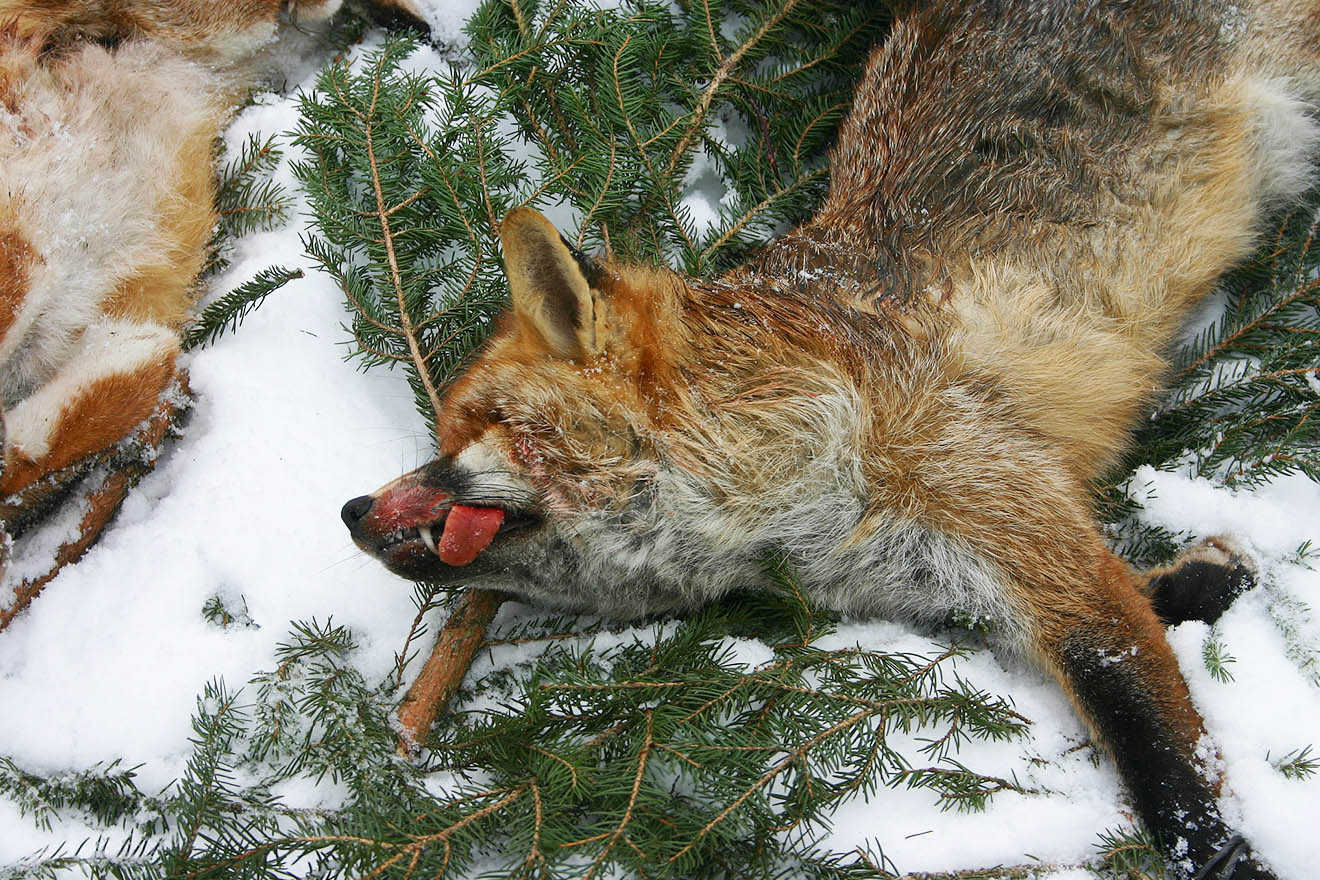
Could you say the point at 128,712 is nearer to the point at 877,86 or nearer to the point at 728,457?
the point at 728,457

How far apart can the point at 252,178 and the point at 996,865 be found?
11.3ft

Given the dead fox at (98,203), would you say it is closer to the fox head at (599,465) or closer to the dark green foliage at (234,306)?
the dark green foliage at (234,306)

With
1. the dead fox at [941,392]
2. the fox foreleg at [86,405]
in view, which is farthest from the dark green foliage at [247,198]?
the dead fox at [941,392]

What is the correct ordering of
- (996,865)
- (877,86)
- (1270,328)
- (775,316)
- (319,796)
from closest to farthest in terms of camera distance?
(996,865)
(319,796)
(775,316)
(1270,328)
(877,86)

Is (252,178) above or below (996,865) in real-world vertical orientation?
above

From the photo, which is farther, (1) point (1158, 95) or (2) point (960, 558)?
(1) point (1158, 95)

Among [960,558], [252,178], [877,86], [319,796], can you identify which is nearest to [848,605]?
[960,558]

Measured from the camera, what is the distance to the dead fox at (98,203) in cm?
284

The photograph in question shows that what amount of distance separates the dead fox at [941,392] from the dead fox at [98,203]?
1257 millimetres

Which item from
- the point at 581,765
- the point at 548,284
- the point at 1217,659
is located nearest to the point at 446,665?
the point at 581,765

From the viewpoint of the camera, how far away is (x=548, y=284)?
2318 millimetres

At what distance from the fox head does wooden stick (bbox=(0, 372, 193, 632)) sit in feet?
3.48

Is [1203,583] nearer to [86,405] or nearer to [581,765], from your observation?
[581,765]

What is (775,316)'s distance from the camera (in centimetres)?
265
